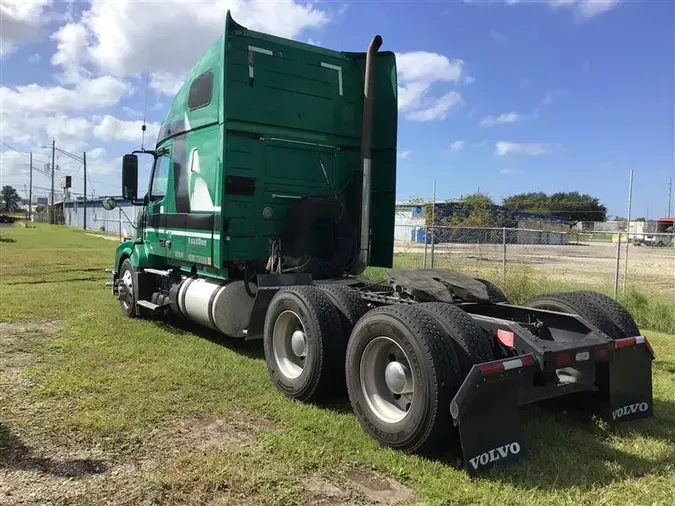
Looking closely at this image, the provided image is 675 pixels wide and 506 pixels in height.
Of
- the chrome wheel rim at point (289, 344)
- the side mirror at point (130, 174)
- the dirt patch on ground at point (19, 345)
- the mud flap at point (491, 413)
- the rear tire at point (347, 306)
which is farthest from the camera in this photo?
the side mirror at point (130, 174)

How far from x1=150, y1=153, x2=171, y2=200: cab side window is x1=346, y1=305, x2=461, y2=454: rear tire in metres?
5.09

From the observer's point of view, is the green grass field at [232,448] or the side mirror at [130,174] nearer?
the green grass field at [232,448]

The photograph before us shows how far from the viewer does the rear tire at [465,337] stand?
388cm

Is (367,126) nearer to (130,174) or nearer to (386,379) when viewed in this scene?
(386,379)

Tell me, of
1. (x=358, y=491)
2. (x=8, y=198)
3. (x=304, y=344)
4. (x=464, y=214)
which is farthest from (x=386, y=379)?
(x=8, y=198)

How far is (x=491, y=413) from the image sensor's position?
380 centimetres

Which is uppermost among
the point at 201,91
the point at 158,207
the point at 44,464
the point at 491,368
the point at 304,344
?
the point at 201,91

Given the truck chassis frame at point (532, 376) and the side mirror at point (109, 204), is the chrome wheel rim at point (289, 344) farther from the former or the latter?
the side mirror at point (109, 204)

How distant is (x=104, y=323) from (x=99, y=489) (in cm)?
553

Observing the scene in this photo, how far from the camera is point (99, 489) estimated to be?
11.6ft

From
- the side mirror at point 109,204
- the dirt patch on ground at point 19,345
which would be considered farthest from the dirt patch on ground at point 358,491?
the side mirror at point 109,204

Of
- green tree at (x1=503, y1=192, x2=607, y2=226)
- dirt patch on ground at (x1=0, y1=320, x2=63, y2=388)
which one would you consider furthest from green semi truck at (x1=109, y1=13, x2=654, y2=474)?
green tree at (x1=503, y1=192, x2=607, y2=226)

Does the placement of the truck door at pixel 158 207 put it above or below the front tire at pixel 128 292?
above

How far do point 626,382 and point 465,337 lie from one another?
170 centimetres
